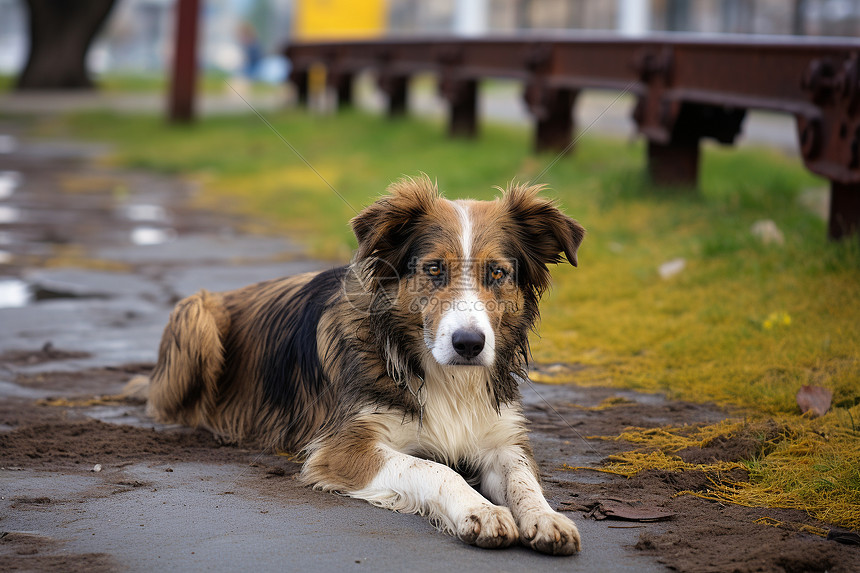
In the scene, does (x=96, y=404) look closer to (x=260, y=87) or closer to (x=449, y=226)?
(x=449, y=226)

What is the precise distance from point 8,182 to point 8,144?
5.36m

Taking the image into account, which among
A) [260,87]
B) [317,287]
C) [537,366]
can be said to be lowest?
[260,87]

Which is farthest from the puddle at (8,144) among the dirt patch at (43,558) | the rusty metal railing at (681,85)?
the dirt patch at (43,558)

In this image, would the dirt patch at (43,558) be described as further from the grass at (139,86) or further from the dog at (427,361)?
the grass at (139,86)

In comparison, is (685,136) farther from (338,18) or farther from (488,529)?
(338,18)

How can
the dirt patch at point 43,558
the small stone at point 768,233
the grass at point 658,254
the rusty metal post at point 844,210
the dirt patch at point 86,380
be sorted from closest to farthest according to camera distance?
the dirt patch at point 43,558, the dirt patch at point 86,380, the grass at point 658,254, the rusty metal post at point 844,210, the small stone at point 768,233

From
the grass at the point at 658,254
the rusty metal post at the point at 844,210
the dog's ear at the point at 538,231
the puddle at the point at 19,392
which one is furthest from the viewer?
the rusty metal post at the point at 844,210

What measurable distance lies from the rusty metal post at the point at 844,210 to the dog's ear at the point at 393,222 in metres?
4.44

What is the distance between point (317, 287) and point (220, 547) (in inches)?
77.5

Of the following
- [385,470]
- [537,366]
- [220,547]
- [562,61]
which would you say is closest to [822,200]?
[562,61]

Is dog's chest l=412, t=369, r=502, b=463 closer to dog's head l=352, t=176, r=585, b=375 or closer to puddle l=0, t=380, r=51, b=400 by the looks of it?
dog's head l=352, t=176, r=585, b=375

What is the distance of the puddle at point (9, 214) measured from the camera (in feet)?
41.5

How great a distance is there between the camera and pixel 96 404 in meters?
6.06

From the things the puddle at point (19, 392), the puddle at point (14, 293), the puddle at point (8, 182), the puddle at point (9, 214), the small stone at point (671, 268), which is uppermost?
the small stone at point (671, 268)
